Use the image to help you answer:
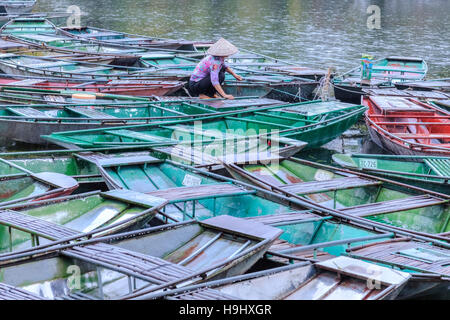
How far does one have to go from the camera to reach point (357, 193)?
922 centimetres

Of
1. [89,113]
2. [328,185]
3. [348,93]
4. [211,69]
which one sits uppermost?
[211,69]

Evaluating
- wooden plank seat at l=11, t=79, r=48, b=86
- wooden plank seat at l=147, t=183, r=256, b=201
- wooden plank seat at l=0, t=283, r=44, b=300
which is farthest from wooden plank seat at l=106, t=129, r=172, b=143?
wooden plank seat at l=0, t=283, r=44, b=300

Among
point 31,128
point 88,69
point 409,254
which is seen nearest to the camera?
point 409,254

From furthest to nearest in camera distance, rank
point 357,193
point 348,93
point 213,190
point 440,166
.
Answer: point 348,93, point 440,166, point 357,193, point 213,190

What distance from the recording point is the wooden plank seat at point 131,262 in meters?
5.61

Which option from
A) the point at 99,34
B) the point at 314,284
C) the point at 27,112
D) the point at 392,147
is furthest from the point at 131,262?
the point at 99,34

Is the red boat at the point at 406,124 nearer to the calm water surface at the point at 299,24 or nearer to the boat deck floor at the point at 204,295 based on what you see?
the boat deck floor at the point at 204,295

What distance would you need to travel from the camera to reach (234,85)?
50.1 feet

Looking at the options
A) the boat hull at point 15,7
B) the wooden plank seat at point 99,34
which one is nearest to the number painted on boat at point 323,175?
the wooden plank seat at point 99,34

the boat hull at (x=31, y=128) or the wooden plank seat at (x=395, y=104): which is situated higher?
the boat hull at (x=31, y=128)

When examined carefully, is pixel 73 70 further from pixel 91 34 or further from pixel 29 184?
pixel 29 184

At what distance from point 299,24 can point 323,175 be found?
2939 cm

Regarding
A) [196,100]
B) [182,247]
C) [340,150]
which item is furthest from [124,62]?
[182,247]

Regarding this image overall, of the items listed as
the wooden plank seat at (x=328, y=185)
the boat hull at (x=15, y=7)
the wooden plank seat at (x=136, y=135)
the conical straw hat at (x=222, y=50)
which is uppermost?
the boat hull at (x=15, y=7)
